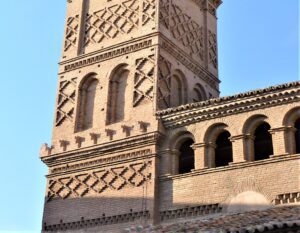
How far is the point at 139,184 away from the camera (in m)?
16.5

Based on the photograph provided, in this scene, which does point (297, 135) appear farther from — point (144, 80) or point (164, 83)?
point (144, 80)

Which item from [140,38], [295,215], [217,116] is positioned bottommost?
[295,215]

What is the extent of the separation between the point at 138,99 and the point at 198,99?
2.96 metres

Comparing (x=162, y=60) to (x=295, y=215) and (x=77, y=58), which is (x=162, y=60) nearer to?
(x=77, y=58)

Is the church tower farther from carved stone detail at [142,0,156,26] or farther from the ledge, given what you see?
the ledge

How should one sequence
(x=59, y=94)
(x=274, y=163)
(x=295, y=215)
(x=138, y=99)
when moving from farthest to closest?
(x=59, y=94), (x=138, y=99), (x=274, y=163), (x=295, y=215)

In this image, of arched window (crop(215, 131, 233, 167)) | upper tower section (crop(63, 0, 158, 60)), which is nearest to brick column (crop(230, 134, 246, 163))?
arched window (crop(215, 131, 233, 167))

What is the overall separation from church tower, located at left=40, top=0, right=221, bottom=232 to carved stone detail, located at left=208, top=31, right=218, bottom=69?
99 millimetres

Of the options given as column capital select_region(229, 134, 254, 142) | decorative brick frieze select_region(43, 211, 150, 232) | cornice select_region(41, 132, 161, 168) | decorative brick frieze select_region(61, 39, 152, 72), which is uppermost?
decorative brick frieze select_region(61, 39, 152, 72)

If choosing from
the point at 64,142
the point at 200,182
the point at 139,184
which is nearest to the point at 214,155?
the point at 200,182

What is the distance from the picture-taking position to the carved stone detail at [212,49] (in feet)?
70.2

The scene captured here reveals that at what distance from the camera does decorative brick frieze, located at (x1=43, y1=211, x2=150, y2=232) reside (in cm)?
1612

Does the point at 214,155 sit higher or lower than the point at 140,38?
lower

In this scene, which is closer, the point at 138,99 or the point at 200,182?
the point at 200,182
